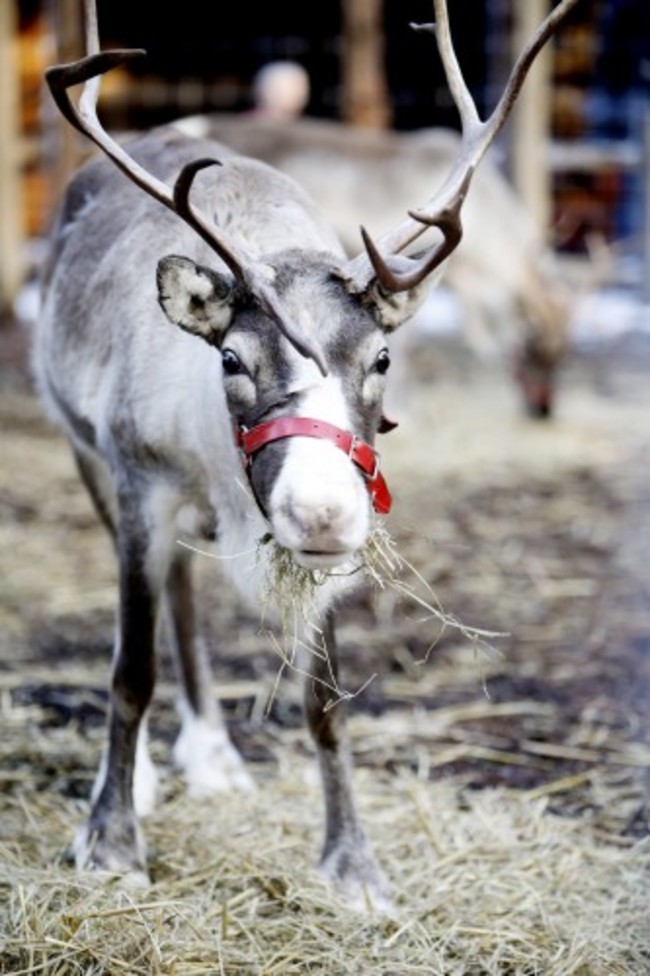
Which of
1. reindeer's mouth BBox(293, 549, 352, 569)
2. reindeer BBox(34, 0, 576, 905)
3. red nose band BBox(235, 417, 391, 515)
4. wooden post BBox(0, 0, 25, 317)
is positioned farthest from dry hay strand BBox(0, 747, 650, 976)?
wooden post BBox(0, 0, 25, 317)

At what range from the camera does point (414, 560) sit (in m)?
6.00

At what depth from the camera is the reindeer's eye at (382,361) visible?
307 centimetres

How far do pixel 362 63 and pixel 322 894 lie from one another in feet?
29.9

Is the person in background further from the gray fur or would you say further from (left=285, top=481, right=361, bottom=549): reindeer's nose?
(left=285, top=481, right=361, bottom=549): reindeer's nose

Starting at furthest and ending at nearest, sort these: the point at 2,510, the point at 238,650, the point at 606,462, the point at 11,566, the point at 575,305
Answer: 1. the point at 575,305
2. the point at 606,462
3. the point at 2,510
4. the point at 11,566
5. the point at 238,650

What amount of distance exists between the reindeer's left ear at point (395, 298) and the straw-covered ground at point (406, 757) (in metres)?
0.70

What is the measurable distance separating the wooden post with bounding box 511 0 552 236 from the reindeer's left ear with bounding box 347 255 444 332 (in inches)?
347

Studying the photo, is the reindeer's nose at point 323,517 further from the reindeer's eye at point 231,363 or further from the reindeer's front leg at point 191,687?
the reindeer's front leg at point 191,687

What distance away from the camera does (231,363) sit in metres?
3.08

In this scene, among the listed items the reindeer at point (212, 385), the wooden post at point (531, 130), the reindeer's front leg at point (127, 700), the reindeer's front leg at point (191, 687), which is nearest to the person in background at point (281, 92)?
the wooden post at point (531, 130)

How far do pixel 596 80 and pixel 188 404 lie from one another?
11472 mm

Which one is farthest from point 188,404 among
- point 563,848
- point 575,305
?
point 575,305

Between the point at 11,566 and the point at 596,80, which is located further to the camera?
the point at 596,80

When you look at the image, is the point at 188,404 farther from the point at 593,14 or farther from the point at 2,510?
the point at 593,14
